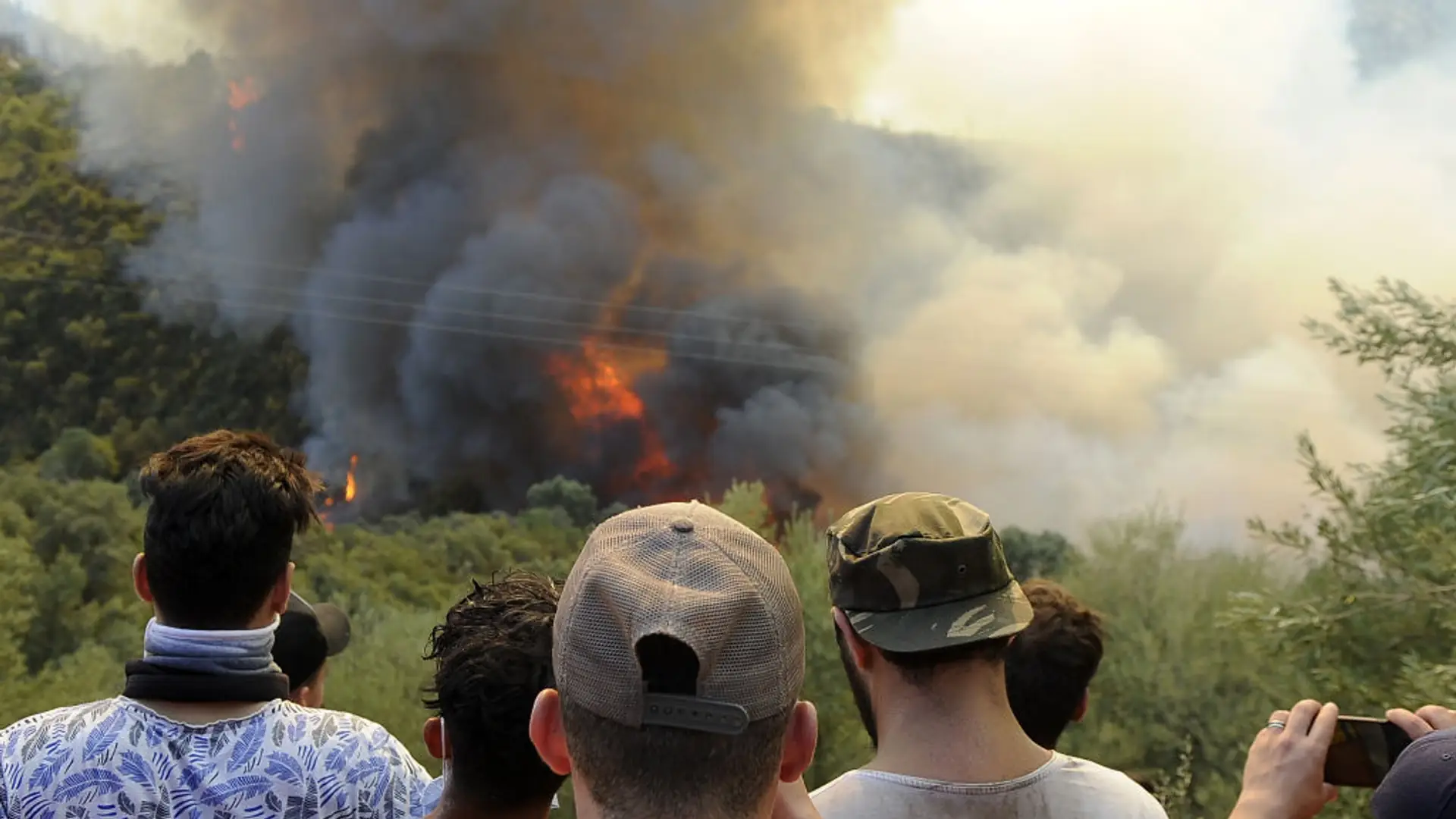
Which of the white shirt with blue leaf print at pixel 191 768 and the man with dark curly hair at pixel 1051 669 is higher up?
the man with dark curly hair at pixel 1051 669

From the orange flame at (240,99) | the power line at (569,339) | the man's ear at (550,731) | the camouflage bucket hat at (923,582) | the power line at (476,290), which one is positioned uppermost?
the orange flame at (240,99)

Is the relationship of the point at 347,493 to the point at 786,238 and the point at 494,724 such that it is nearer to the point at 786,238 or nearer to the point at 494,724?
the point at 786,238

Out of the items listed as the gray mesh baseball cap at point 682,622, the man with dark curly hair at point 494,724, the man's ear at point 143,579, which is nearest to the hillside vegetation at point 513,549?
the man with dark curly hair at point 494,724

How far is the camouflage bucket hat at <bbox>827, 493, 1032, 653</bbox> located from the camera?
1.94 meters

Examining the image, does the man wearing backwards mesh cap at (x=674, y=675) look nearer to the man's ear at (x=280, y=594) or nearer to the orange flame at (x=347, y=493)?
the man's ear at (x=280, y=594)

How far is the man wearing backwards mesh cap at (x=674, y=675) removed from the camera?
1288mm

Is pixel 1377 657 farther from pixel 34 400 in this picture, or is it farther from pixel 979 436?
pixel 34 400

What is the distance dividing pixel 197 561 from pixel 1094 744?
7.98 meters

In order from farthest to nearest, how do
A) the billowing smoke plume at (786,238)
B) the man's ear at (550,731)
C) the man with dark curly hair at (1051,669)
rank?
the billowing smoke plume at (786,238)
the man with dark curly hair at (1051,669)
the man's ear at (550,731)

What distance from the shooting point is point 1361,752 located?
1.95 meters

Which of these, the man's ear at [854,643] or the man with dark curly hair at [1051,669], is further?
the man with dark curly hair at [1051,669]

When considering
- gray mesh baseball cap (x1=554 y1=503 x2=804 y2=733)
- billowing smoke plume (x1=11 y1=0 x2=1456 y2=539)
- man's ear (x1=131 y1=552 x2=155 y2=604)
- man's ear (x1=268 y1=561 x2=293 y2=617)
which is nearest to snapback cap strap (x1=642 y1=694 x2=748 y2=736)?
gray mesh baseball cap (x1=554 y1=503 x2=804 y2=733)

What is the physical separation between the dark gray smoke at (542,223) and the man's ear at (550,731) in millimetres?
10599

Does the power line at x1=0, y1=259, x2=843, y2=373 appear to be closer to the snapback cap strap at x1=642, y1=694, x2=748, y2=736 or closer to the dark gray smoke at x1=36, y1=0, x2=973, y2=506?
the dark gray smoke at x1=36, y1=0, x2=973, y2=506
